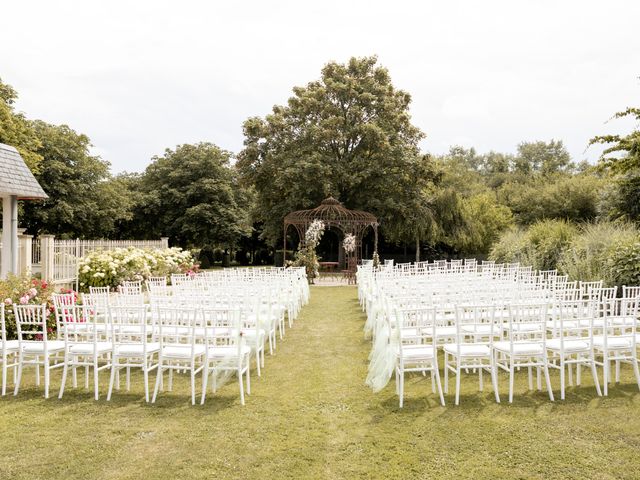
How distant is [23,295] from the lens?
26.6ft

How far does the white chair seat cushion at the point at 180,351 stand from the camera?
5.17m

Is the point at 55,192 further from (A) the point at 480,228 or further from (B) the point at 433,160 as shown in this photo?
(A) the point at 480,228

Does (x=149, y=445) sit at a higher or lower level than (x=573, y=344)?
lower

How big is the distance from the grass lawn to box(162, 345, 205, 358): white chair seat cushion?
1.63 feet

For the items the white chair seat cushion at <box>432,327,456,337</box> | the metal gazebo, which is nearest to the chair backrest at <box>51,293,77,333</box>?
the white chair seat cushion at <box>432,327,456,337</box>

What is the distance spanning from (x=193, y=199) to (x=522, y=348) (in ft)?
108

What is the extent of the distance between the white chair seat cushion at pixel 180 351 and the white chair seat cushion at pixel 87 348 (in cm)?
70

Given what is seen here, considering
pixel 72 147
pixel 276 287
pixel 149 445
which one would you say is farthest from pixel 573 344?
pixel 72 147

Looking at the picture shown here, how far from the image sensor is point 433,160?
2870cm

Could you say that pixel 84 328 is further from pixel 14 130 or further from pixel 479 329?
pixel 14 130

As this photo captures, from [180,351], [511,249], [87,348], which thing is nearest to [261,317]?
[180,351]

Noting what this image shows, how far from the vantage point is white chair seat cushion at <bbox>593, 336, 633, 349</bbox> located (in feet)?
17.5

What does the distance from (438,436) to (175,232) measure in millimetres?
33478

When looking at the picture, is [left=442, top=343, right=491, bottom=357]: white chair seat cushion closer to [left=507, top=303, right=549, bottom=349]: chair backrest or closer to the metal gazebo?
[left=507, top=303, right=549, bottom=349]: chair backrest
